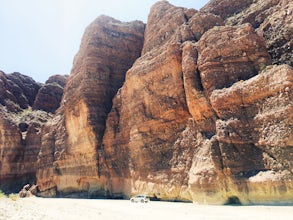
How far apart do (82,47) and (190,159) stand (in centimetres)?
3233

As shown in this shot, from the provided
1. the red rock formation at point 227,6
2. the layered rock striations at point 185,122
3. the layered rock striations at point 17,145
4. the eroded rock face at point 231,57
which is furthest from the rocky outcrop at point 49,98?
the eroded rock face at point 231,57

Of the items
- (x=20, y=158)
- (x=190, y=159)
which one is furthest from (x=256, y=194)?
(x=20, y=158)

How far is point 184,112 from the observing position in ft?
89.3

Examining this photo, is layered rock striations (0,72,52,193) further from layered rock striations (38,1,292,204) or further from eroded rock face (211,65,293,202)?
eroded rock face (211,65,293,202)

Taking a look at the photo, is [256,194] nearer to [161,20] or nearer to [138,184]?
[138,184]

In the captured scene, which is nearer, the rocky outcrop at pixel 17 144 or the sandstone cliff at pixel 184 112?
the sandstone cliff at pixel 184 112

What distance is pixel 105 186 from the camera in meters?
37.6

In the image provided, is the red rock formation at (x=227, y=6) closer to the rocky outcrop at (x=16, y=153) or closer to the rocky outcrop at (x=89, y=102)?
the rocky outcrop at (x=89, y=102)

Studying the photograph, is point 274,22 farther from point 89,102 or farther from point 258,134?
point 89,102

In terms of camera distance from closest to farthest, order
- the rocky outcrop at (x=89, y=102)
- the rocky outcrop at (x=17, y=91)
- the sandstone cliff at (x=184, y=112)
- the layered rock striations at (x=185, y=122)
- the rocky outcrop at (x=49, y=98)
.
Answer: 1. the layered rock striations at (x=185, y=122)
2. the sandstone cliff at (x=184, y=112)
3. the rocky outcrop at (x=89, y=102)
4. the rocky outcrop at (x=17, y=91)
5. the rocky outcrop at (x=49, y=98)

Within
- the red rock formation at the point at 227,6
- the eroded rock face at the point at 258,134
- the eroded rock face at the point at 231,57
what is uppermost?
the red rock formation at the point at 227,6

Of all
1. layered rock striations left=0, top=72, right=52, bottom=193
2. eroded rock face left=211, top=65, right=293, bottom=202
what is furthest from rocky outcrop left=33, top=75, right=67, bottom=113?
eroded rock face left=211, top=65, right=293, bottom=202

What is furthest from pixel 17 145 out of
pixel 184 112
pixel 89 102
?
pixel 184 112

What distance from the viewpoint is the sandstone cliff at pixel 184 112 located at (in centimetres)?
1934
